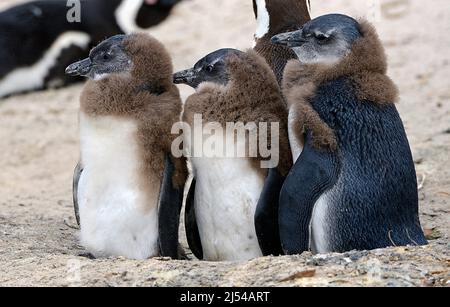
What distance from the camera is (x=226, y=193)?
4648 millimetres

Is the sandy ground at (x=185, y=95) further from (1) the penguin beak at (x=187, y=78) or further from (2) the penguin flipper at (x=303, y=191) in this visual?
(1) the penguin beak at (x=187, y=78)

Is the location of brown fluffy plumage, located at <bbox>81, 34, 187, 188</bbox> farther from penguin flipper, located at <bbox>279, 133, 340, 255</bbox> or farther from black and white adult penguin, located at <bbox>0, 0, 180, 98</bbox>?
black and white adult penguin, located at <bbox>0, 0, 180, 98</bbox>

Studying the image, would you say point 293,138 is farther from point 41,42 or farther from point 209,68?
point 41,42

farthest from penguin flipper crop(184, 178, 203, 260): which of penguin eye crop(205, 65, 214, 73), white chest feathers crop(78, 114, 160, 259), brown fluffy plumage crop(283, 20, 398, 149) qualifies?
brown fluffy plumage crop(283, 20, 398, 149)

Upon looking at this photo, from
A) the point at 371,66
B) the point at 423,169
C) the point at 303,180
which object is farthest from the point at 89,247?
the point at 423,169

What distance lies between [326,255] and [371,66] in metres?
0.91

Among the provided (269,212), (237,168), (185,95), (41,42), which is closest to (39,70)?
(41,42)

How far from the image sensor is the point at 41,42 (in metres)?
9.62

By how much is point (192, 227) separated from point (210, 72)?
0.74m

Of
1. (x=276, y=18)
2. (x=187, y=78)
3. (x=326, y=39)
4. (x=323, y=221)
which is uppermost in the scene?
(x=276, y=18)

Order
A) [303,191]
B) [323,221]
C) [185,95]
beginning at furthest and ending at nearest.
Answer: [185,95]
[323,221]
[303,191]

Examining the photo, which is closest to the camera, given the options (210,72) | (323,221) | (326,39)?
(323,221)

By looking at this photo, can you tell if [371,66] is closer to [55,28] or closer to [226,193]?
[226,193]

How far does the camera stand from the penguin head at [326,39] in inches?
182
